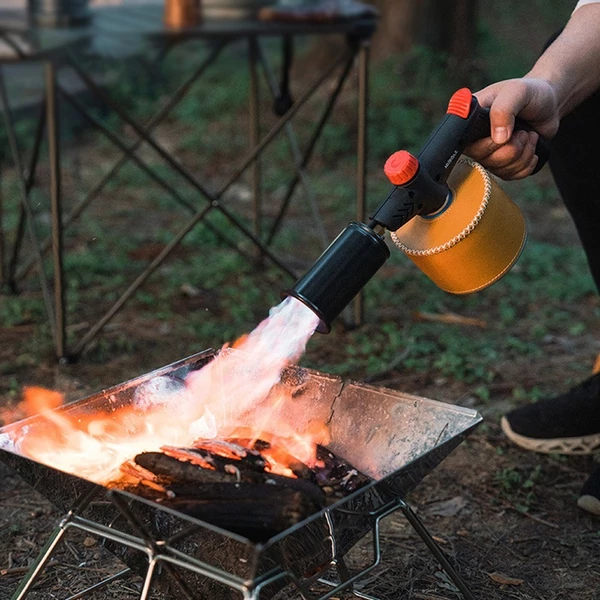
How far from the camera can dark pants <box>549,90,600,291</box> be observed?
234cm

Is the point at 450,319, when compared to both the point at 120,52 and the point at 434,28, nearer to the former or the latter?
the point at 120,52

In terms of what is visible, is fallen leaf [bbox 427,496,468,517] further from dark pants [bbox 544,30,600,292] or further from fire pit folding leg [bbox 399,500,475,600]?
dark pants [bbox 544,30,600,292]

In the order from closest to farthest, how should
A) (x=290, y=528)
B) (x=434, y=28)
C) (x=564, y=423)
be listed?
(x=290, y=528), (x=564, y=423), (x=434, y=28)

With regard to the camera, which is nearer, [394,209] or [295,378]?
[394,209]

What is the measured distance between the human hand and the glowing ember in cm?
51

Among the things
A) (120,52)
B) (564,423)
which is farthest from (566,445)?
(120,52)

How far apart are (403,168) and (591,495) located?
122 centimetres

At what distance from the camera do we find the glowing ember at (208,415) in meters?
1.70

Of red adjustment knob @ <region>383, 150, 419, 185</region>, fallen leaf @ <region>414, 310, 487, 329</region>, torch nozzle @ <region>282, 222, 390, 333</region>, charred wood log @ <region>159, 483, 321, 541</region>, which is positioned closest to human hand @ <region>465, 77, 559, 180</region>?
red adjustment knob @ <region>383, 150, 419, 185</region>

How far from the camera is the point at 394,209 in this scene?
1688 millimetres

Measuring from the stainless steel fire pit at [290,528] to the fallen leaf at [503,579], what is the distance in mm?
317

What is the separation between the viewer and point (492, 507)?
2479 mm

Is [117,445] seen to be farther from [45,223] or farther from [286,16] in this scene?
[45,223]

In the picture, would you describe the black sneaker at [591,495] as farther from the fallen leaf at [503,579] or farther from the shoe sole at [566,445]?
the fallen leaf at [503,579]
